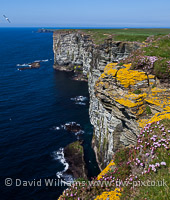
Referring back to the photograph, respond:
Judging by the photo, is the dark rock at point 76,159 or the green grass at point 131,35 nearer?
the dark rock at point 76,159

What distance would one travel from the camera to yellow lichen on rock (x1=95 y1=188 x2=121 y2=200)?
9.04 meters

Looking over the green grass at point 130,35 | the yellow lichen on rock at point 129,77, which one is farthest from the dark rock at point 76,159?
the green grass at point 130,35

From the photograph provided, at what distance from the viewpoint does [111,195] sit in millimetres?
9227

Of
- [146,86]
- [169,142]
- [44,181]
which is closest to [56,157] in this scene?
[44,181]

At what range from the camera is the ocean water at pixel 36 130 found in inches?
1274

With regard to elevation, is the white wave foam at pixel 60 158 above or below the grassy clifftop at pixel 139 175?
below

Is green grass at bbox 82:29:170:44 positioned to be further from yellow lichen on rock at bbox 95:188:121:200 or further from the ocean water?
yellow lichen on rock at bbox 95:188:121:200

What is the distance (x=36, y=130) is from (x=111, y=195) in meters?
41.4

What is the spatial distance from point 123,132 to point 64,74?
89.7 meters

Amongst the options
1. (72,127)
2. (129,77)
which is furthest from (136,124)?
(72,127)

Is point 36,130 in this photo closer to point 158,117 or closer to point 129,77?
point 129,77

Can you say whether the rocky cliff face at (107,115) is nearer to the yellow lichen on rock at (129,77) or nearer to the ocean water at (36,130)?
the yellow lichen on rock at (129,77)

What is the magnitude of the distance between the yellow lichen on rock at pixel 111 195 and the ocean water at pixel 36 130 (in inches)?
906

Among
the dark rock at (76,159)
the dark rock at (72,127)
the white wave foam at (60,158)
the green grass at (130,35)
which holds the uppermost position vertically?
the green grass at (130,35)
